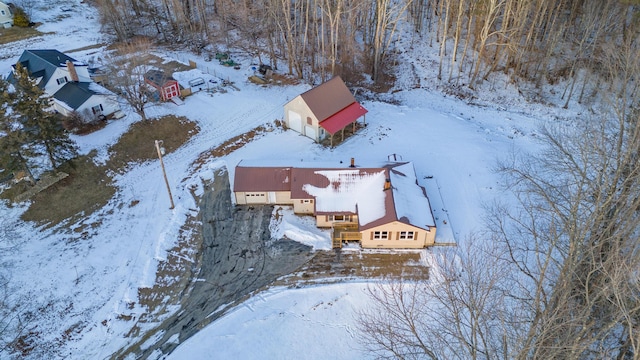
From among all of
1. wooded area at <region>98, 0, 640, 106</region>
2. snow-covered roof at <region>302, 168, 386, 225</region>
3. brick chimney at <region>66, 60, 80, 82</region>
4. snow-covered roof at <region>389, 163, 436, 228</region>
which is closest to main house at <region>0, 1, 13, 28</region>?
wooded area at <region>98, 0, 640, 106</region>

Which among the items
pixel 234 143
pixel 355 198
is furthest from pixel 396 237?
pixel 234 143

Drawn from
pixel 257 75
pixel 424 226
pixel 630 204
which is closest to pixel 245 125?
pixel 257 75

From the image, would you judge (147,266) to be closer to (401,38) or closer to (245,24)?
(245,24)

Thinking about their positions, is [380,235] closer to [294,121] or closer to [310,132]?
[310,132]

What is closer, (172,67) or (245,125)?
(245,125)

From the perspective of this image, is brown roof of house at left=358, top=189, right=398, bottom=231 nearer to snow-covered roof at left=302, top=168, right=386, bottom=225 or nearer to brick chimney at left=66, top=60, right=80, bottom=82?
snow-covered roof at left=302, top=168, right=386, bottom=225

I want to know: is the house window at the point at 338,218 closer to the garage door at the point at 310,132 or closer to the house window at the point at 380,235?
the house window at the point at 380,235
